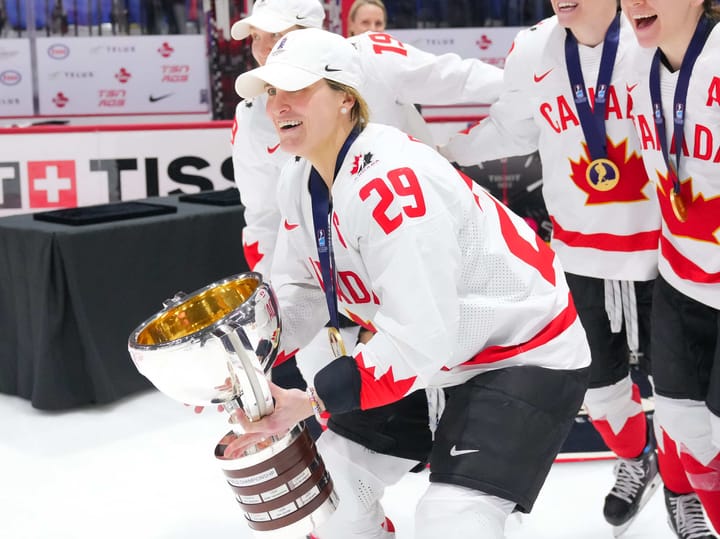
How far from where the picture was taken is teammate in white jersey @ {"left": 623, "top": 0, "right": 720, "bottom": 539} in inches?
88.8

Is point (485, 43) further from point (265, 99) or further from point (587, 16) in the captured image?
point (587, 16)

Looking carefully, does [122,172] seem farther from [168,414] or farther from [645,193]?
[645,193]

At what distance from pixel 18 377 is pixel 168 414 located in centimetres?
69

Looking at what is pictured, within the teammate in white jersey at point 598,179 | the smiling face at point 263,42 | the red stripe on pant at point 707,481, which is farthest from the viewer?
the smiling face at point 263,42

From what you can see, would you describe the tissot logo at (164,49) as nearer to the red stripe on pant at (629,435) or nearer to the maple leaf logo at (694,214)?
the red stripe on pant at (629,435)

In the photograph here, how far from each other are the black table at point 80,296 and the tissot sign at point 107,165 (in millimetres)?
842

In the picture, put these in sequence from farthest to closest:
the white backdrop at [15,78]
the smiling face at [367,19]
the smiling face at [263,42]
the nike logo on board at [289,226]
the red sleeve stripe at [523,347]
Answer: the white backdrop at [15,78] → the smiling face at [367,19] → the smiling face at [263,42] → the nike logo on board at [289,226] → the red sleeve stripe at [523,347]

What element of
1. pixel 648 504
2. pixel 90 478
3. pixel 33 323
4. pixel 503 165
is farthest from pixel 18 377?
pixel 648 504

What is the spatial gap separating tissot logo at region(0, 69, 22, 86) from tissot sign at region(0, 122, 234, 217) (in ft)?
4.93

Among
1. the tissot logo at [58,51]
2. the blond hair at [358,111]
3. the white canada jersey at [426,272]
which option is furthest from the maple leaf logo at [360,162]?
the tissot logo at [58,51]

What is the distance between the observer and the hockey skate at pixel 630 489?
9.84 ft

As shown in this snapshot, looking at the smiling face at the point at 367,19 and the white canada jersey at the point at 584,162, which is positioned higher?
the smiling face at the point at 367,19

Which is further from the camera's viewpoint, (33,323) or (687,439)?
(33,323)

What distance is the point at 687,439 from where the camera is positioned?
2578 millimetres
